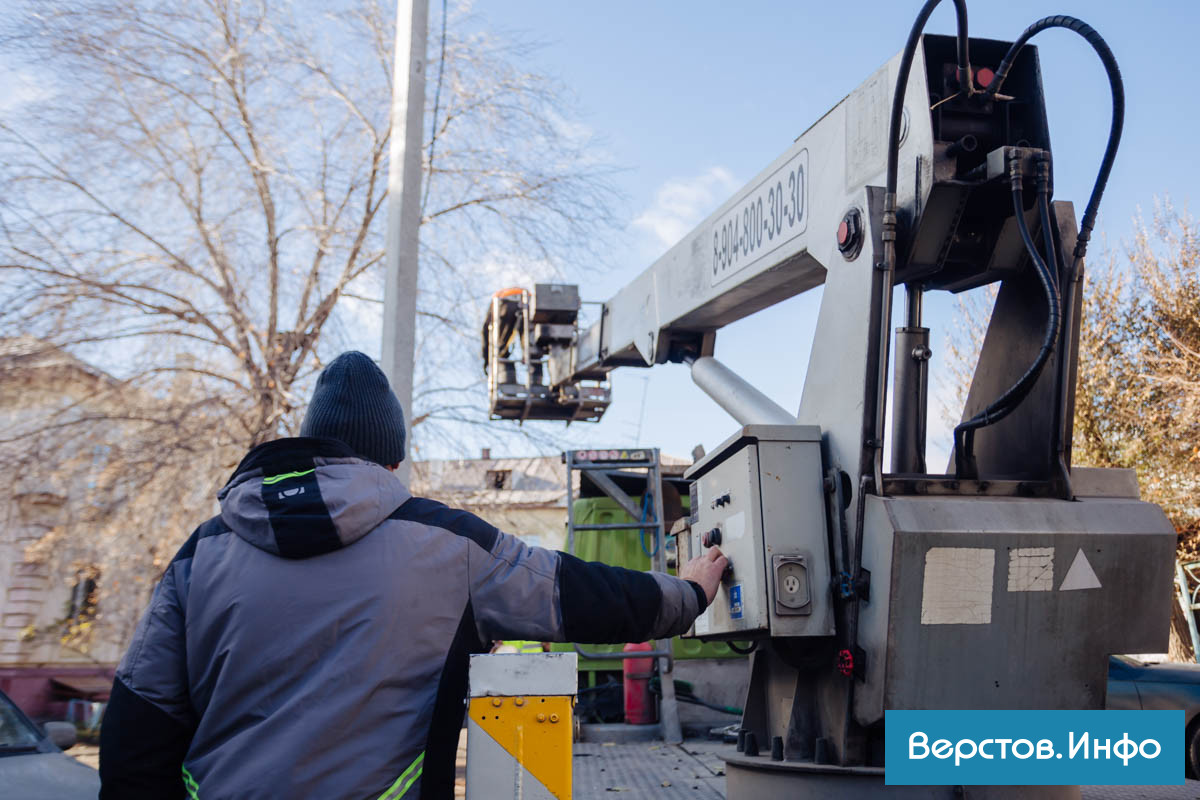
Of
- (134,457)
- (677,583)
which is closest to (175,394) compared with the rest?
(134,457)

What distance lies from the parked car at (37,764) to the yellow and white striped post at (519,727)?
272 centimetres

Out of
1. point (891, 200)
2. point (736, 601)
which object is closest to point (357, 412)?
point (736, 601)

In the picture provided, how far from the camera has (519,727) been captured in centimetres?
222

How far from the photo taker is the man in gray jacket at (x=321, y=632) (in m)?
2.06

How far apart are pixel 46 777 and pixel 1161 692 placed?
744 cm

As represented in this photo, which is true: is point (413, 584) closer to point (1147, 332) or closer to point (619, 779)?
point (619, 779)

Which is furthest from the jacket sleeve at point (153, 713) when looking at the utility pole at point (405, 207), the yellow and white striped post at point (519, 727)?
the utility pole at point (405, 207)

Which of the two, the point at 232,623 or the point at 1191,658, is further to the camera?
the point at 1191,658

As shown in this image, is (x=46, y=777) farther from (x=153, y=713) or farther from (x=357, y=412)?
(x=357, y=412)

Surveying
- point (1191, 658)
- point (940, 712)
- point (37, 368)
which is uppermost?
point (37, 368)

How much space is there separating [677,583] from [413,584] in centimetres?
72

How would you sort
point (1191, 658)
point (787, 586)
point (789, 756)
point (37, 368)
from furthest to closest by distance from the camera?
point (1191, 658) → point (37, 368) → point (789, 756) → point (787, 586)

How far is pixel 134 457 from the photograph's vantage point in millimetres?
11625

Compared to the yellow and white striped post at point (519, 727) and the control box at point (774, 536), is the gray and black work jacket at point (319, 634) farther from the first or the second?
the control box at point (774, 536)
